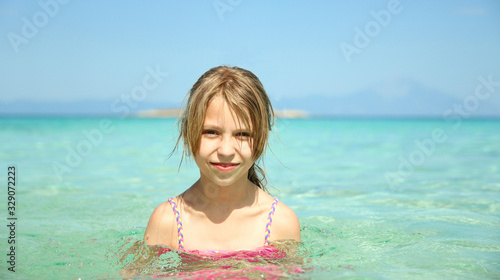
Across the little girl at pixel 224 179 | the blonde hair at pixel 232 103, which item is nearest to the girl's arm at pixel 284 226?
the little girl at pixel 224 179

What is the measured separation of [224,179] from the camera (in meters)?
2.59

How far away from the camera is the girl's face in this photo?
8.41ft

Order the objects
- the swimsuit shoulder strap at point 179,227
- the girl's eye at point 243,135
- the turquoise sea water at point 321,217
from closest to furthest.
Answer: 1. the girl's eye at point 243,135
2. the swimsuit shoulder strap at point 179,227
3. the turquoise sea water at point 321,217

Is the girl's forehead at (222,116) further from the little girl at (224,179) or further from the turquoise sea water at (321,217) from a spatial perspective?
the turquoise sea water at (321,217)

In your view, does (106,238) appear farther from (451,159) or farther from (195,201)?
(451,159)

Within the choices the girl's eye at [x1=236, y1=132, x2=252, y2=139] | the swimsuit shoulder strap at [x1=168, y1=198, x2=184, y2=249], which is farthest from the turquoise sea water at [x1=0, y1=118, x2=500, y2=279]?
the girl's eye at [x1=236, y1=132, x2=252, y2=139]

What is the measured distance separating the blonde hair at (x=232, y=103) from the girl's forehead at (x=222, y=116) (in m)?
0.02

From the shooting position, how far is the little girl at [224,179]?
2.57m

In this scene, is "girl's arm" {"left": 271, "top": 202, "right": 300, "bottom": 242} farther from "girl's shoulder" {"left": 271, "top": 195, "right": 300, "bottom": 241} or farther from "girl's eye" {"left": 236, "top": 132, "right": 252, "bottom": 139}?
"girl's eye" {"left": 236, "top": 132, "right": 252, "bottom": 139}

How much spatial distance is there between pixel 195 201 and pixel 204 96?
709 millimetres

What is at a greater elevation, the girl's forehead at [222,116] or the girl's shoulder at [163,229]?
the girl's forehead at [222,116]

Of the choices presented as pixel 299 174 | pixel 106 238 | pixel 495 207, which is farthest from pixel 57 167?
pixel 495 207

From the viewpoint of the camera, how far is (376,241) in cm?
369

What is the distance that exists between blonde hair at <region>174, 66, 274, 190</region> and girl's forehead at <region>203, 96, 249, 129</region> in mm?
21
